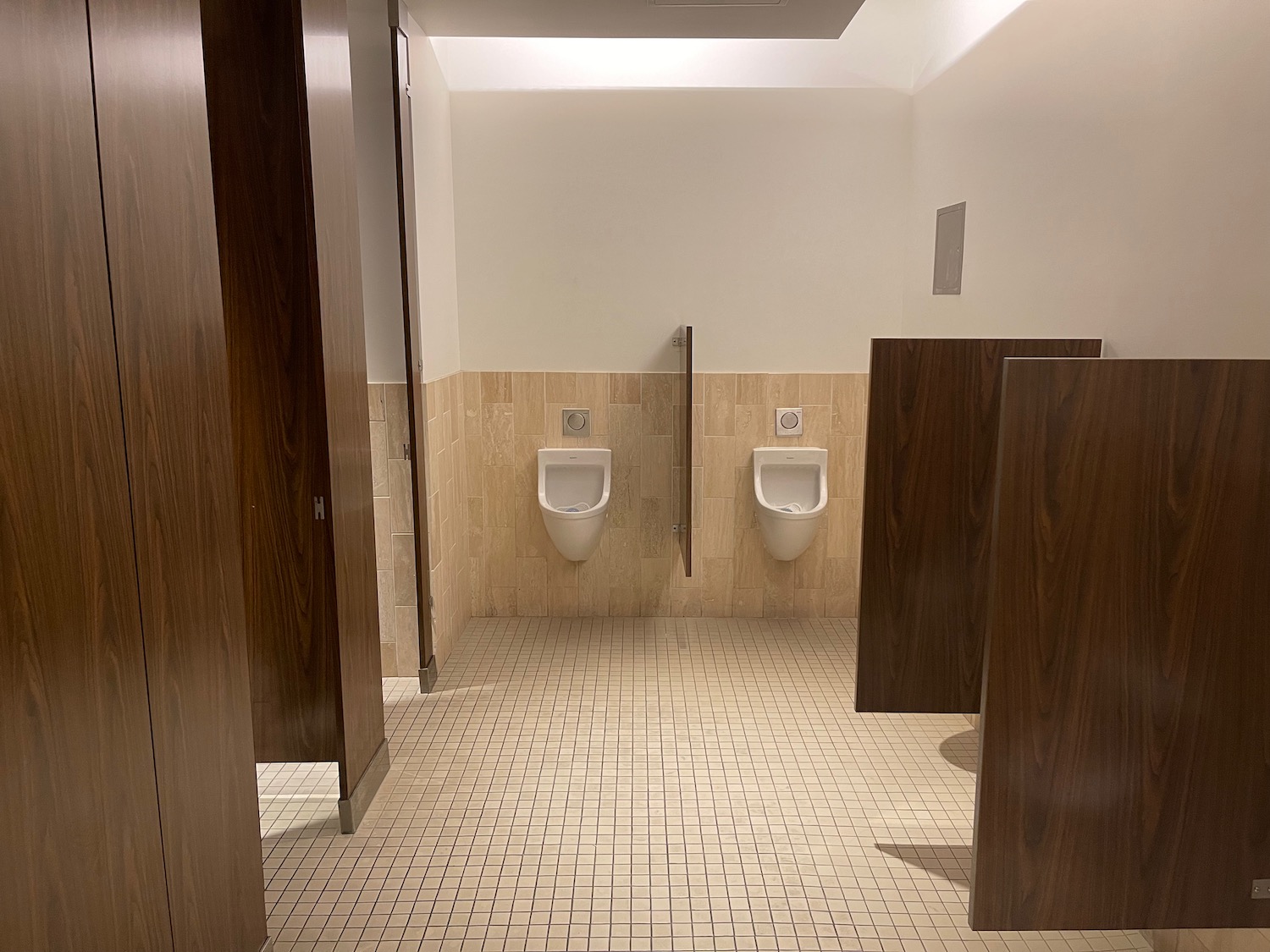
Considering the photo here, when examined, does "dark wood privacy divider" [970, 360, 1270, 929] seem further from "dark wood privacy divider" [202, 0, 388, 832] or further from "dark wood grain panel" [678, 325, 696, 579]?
"dark wood grain panel" [678, 325, 696, 579]

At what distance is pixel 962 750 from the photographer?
122 inches

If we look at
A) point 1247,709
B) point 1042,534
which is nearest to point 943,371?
point 1042,534

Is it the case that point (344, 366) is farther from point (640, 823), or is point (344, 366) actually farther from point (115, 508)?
point (640, 823)

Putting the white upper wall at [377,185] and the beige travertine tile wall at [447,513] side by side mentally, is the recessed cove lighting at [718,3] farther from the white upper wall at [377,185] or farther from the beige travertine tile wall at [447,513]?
the beige travertine tile wall at [447,513]

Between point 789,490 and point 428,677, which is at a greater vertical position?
point 789,490

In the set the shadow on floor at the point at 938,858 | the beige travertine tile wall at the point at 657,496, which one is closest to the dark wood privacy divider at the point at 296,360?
the shadow on floor at the point at 938,858

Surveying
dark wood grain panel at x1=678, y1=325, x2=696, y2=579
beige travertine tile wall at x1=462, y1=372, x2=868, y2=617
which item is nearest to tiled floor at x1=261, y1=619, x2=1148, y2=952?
dark wood grain panel at x1=678, y1=325, x2=696, y2=579

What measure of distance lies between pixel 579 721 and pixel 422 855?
36.1 inches

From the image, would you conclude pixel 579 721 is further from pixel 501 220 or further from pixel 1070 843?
pixel 501 220

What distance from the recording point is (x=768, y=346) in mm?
4242

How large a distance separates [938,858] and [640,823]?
2.66 ft

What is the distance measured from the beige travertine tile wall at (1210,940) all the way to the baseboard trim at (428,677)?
2.42 m

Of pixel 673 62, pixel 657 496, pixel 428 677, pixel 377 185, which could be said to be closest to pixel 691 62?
pixel 673 62

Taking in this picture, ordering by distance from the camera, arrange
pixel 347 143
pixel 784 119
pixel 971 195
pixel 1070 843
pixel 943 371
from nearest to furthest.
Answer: pixel 1070 843
pixel 943 371
pixel 347 143
pixel 971 195
pixel 784 119
